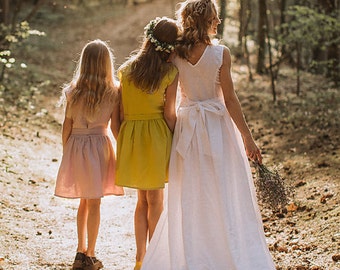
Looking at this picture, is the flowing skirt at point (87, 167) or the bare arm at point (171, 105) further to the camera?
the flowing skirt at point (87, 167)

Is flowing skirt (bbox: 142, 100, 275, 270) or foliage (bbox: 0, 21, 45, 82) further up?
foliage (bbox: 0, 21, 45, 82)

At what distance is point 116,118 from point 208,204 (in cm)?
114

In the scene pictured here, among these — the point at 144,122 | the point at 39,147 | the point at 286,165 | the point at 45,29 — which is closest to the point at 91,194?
the point at 144,122

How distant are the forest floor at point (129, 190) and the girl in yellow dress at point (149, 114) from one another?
1.17m

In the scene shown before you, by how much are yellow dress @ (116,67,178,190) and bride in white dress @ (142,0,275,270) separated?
0.37 ft

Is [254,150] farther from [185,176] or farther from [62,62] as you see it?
[62,62]

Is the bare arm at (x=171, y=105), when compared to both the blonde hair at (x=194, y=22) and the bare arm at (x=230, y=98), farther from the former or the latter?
the bare arm at (x=230, y=98)

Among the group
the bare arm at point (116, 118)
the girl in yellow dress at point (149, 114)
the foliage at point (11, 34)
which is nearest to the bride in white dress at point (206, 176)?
the girl in yellow dress at point (149, 114)

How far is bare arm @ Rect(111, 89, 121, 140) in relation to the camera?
514cm

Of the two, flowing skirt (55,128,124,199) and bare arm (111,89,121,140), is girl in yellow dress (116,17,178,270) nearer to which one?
bare arm (111,89,121,140)

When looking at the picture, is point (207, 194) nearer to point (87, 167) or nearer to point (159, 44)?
point (87, 167)

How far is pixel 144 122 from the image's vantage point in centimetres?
498

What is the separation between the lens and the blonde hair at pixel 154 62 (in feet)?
15.8

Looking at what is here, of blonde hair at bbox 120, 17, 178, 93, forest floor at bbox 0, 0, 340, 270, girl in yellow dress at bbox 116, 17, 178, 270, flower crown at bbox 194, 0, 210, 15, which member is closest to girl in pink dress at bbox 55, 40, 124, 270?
girl in yellow dress at bbox 116, 17, 178, 270
